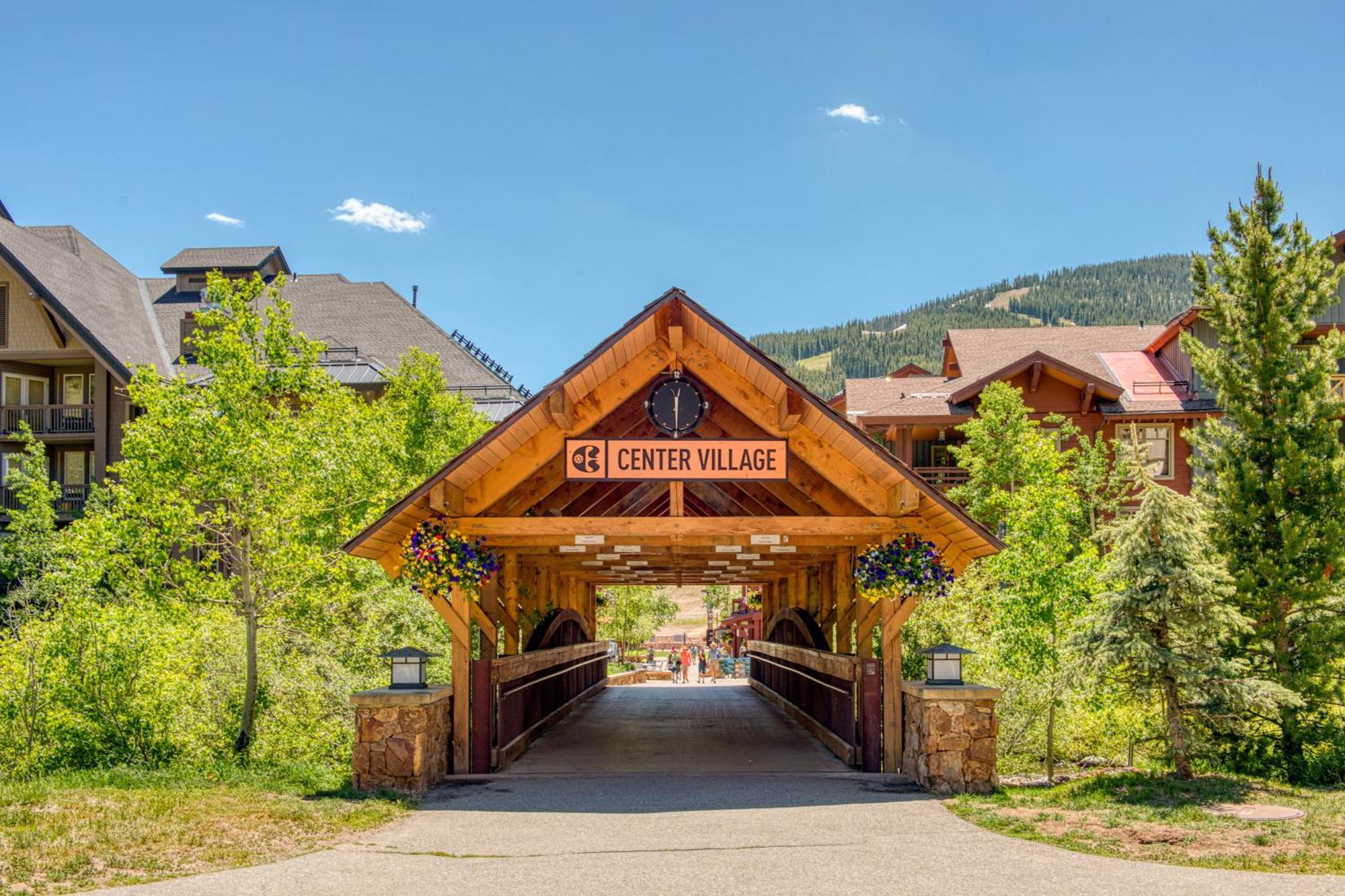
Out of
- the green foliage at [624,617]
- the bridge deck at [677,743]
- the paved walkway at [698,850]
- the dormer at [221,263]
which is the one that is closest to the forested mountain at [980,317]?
the green foliage at [624,617]

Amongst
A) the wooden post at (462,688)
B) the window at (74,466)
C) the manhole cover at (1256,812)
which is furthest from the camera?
the window at (74,466)

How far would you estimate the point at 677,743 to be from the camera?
A: 15320mm

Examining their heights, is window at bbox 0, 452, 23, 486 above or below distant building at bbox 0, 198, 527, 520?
below

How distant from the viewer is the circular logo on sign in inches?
453

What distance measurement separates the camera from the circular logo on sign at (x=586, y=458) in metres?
11.5

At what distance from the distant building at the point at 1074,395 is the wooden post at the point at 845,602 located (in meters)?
17.3

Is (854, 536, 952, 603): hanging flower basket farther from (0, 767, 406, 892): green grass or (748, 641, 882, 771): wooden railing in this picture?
(0, 767, 406, 892): green grass

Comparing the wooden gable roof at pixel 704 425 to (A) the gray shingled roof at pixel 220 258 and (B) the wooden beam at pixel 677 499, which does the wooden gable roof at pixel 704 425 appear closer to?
(B) the wooden beam at pixel 677 499

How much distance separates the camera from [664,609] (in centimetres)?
5834

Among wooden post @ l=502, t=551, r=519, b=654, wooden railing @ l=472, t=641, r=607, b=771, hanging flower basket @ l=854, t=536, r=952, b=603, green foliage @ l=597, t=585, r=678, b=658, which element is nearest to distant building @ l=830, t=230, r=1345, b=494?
green foliage @ l=597, t=585, r=678, b=658

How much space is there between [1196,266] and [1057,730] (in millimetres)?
6172

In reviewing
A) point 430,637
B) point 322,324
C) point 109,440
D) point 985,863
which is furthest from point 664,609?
point 985,863

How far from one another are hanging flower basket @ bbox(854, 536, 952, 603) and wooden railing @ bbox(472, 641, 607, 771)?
13.4 feet

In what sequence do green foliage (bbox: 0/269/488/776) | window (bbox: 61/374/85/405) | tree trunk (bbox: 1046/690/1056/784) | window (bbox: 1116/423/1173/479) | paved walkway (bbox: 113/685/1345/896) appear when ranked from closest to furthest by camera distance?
paved walkway (bbox: 113/685/1345/896)
green foliage (bbox: 0/269/488/776)
tree trunk (bbox: 1046/690/1056/784)
window (bbox: 1116/423/1173/479)
window (bbox: 61/374/85/405)
